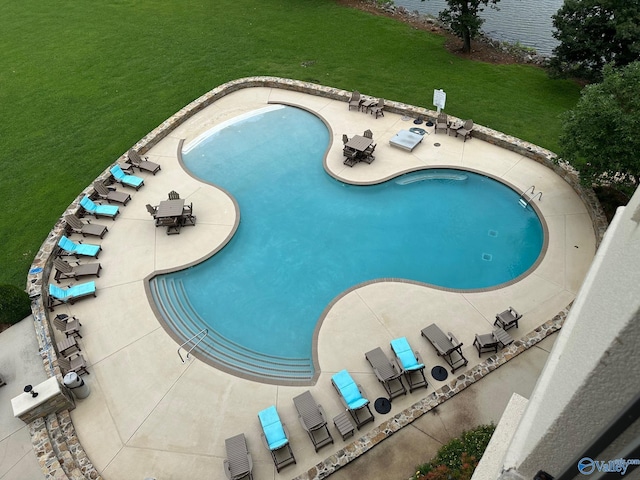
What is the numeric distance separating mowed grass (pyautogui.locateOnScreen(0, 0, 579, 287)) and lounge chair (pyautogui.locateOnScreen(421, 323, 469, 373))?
36.0ft

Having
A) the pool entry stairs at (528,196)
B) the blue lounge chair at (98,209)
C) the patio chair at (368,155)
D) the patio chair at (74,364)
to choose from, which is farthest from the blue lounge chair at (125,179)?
the pool entry stairs at (528,196)

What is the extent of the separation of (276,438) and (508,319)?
6985 millimetres

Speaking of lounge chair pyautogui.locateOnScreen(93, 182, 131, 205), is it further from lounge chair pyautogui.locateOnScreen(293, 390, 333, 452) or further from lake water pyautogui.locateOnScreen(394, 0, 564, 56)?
lake water pyautogui.locateOnScreen(394, 0, 564, 56)

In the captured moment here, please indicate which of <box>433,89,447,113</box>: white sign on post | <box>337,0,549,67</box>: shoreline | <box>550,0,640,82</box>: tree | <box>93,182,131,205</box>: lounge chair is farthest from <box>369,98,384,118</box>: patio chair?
<box>93,182,131,205</box>: lounge chair

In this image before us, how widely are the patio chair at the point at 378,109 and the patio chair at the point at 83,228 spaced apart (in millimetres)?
12584

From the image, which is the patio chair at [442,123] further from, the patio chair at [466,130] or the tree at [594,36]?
the tree at [594,36]

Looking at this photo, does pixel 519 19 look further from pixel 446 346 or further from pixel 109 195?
pixel 109 195

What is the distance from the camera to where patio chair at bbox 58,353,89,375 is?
450 inches

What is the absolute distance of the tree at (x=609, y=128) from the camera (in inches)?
494

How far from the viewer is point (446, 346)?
11.4 m

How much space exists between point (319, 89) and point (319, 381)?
1550cm

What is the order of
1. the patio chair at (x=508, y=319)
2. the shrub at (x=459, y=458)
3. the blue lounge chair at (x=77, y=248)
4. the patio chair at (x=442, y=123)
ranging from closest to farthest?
the shrub at (x=459, y=458)
the patio chair at (x=508, y=319)
the blue lounge chair at (x=77, y=248)
the patio chair at (x=442, y=123)

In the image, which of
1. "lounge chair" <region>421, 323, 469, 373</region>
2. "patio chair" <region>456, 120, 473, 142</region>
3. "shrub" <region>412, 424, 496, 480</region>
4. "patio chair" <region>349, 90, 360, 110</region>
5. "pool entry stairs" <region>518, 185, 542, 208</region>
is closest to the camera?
"shrub" <region>412, 424, 496, 480</region>

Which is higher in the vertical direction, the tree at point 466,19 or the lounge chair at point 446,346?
the tree at point 466,19
